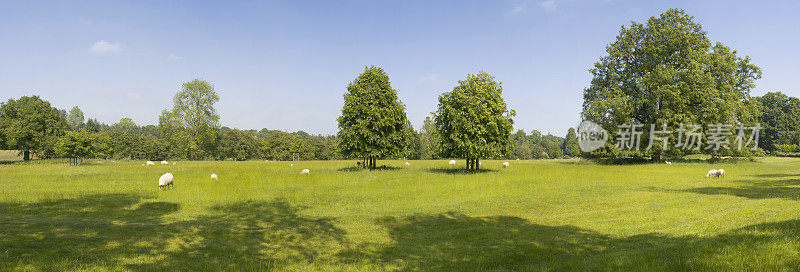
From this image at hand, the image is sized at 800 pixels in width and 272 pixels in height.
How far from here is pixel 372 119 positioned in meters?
43.2

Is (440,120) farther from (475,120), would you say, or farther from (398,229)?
(398,229)

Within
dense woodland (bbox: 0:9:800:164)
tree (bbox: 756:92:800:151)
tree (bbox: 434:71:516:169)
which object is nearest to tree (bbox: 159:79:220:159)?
dense woodland (bbox: 0:9:800:164)

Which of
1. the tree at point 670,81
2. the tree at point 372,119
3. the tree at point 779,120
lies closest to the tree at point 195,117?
the tree at point 372,119

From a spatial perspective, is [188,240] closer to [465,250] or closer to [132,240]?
[132,240]

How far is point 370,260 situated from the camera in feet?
35.1

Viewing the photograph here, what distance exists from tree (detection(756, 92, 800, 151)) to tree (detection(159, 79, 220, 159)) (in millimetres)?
130243

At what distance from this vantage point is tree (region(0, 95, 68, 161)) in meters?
69.9

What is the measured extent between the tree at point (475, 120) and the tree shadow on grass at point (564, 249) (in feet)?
74.4

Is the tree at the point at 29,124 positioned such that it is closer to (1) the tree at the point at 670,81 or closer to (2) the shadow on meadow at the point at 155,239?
(2) the shadow on meadow at the point at 155,239

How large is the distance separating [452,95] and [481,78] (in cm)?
374

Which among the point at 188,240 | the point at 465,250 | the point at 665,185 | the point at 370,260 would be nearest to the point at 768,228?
the point at 465,250

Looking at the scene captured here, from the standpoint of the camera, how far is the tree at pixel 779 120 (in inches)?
3573

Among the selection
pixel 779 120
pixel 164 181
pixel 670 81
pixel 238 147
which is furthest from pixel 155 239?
pixel 779 120

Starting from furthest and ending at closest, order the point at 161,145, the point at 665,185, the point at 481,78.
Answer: the point at 161,145
the point at 481,78
the point at 665,185
